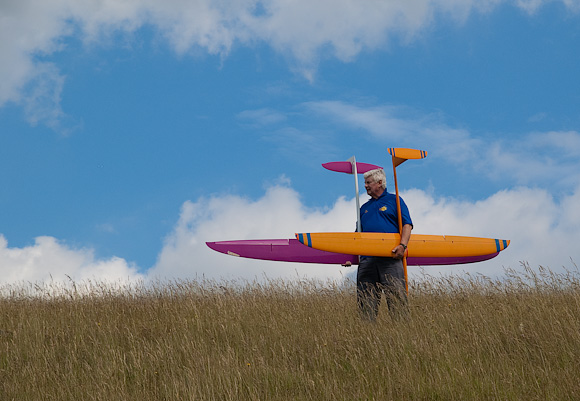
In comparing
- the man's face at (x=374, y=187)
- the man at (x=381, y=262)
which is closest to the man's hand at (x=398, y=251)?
the man at (x=381, y=262)

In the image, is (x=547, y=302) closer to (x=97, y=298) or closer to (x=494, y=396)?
(x=494, y=396)

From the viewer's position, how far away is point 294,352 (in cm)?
525

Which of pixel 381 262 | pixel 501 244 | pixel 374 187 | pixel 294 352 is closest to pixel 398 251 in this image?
pixel 381 262

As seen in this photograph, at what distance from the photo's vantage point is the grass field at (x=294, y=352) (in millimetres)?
4332

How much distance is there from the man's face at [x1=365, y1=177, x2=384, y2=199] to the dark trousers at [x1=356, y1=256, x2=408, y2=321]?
814 mm

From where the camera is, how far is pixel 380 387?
4.19 m

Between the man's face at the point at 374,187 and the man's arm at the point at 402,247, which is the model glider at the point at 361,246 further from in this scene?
the man's face at the point at 374,187

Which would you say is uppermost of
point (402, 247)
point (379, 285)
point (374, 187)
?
point (374, 187)

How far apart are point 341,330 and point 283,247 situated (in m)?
4.26

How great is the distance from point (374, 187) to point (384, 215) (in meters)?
0.40

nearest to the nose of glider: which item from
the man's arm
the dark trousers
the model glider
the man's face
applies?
the model glider

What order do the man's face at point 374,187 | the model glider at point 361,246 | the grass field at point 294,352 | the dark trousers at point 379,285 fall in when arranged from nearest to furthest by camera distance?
the grass field at point 294,352, the dark trousers at point 379,285, the man's face at point 374,187, the model glider at point 361,246

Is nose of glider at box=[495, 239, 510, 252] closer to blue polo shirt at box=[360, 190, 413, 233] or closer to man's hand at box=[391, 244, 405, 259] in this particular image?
blue polo shirt at box=[360, 190, 413, 233]

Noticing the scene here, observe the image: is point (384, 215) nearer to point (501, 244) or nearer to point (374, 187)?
point (374, 187)
